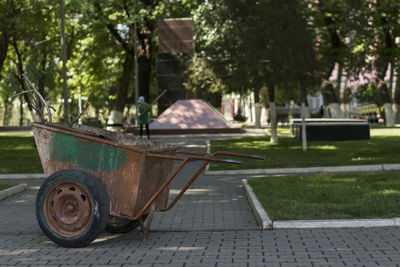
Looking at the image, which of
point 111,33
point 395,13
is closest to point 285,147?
point 395,13

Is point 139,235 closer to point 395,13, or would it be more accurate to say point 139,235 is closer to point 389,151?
point 389,151

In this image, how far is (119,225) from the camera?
7.37 metres

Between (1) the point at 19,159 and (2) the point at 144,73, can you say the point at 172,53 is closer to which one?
(2) the point at 144,73

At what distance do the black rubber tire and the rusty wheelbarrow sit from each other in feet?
0.07

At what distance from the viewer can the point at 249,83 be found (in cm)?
2366

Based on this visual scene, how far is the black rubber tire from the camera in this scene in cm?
721

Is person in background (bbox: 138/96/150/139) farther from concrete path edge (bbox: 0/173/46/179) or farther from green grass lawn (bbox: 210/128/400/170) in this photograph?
concrete path edge (bbox: 0/173/46/179)

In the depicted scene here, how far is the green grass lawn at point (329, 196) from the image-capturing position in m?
8.30

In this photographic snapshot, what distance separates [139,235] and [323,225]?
2.17 meters

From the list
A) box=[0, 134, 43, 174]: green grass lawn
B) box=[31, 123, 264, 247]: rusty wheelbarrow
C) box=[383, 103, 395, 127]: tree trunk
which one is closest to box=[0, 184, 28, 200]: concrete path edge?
box=[0, 134, 43, 174]: green grass lawn

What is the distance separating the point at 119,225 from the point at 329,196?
3784 mm

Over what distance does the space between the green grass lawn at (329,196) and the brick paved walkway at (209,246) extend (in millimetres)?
548

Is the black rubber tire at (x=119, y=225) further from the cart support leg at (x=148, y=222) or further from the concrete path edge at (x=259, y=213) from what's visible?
A: the concrete path edge at (x=259, y=213)

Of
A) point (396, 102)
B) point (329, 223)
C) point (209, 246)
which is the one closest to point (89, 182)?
point (209, 246)
